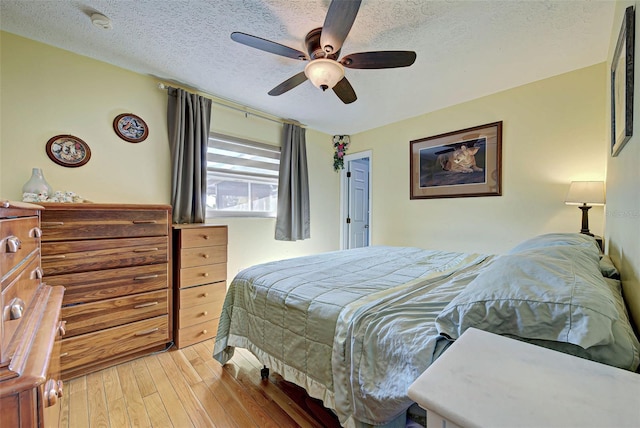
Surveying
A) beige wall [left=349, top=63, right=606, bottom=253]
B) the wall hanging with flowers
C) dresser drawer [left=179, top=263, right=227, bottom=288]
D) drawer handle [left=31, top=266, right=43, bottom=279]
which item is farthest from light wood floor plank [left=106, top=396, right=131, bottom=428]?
the wall hanging with flowers

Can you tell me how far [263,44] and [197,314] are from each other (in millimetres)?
2260

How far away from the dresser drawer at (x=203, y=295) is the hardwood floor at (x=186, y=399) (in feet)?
1.57

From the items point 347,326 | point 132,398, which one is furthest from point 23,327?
point 132,398

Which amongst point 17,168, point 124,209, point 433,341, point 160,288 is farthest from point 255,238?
point 433,341

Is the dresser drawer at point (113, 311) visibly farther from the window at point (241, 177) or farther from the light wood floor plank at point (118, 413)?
the window at point (241, 177)

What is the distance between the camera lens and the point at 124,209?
1.92 metres

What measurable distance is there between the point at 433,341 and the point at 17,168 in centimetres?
298

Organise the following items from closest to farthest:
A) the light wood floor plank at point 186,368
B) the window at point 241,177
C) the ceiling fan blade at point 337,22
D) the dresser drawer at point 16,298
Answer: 1. the dresser drawer at point 16,298
2. the ceiling fan blade at point 337,22
3. the light wood floor plank at point 186,368
4. the window at point 241,177

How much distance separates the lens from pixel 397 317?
41.0 inches

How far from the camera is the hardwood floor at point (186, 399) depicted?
1399 mm

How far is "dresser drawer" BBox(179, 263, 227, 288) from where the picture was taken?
2233 mm

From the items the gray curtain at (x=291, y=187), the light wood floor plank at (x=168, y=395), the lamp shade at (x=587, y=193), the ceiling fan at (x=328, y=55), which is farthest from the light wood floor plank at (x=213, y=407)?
the lamp shade at (x=587, y=193)

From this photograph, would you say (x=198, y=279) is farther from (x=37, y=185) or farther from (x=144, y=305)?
(x=37, y=185)

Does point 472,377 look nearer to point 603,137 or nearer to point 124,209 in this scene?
point 124,209
